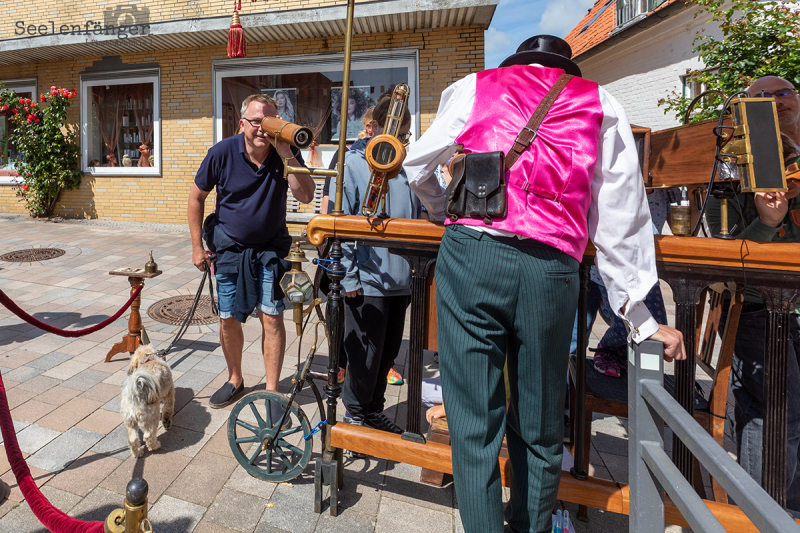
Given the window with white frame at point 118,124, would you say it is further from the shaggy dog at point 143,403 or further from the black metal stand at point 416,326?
the black metal stand at point 416,326

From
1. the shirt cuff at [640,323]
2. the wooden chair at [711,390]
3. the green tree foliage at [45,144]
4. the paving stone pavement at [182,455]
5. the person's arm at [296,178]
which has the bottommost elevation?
the paving stone pavement at [182,455]

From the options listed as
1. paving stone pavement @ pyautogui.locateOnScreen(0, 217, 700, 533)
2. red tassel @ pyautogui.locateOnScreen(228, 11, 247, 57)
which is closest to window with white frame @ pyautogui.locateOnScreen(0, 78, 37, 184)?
red tassel @ pyautogui.locateOnScreen(228, 11, 247, 57)

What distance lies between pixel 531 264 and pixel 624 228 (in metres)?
0.32

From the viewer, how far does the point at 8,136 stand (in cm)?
1209

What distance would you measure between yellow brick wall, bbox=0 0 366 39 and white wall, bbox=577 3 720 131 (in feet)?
23.8

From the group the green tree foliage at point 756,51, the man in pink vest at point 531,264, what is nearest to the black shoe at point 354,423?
the man in pink vest at point 531,264

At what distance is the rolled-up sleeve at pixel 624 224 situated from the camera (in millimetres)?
1459

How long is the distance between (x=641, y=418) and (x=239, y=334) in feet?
8.69

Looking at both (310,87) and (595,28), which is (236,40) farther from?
(595,28)

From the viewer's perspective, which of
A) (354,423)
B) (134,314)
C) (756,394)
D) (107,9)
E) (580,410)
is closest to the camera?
(580,410)

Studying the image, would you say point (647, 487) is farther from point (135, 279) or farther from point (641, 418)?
point (135, 279)

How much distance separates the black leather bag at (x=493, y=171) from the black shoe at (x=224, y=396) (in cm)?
244

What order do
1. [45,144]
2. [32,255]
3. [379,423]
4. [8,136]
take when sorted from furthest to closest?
[8,136] → [45,144] → [32,255] → [379,423]

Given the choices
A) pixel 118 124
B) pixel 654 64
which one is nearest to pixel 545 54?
pixel 654 64
